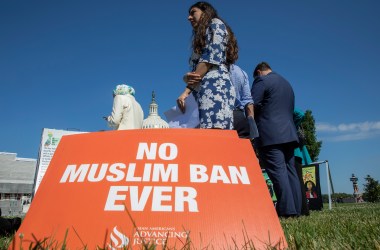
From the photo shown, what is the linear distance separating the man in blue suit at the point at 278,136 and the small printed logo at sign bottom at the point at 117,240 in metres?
2.99

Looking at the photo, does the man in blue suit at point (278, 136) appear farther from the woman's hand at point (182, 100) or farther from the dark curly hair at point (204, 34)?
the woman's hand at point (182, 100)

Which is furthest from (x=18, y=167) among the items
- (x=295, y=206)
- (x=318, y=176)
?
(x=295, y=206)

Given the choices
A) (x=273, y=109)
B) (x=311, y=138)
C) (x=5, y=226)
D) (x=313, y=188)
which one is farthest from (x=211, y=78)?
(x=311, y=138)

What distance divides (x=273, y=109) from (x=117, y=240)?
132 inches

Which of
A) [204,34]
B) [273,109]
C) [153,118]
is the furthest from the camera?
[153,118]

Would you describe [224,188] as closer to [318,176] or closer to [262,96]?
[262,96]

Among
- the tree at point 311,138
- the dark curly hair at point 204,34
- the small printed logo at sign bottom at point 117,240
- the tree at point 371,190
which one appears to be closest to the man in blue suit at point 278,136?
the dark curly hair at point 204,34

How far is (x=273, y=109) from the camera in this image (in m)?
4.36

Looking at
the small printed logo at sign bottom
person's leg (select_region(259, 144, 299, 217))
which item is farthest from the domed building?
the small printed logo at sign bottom

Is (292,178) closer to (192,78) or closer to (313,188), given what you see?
(192,78)

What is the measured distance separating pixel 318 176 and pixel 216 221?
786cm

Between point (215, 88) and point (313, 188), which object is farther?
point (313, 188)

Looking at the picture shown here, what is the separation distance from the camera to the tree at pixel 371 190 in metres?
29.8

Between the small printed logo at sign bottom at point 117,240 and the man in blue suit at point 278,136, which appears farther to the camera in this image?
the man in blue suit at point 278,136
